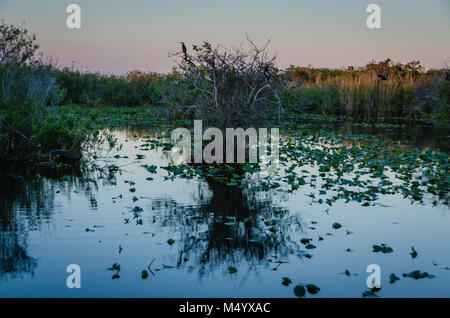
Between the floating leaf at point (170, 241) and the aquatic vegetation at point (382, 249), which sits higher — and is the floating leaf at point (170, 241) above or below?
above

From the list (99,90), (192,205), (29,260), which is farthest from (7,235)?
(99,90)

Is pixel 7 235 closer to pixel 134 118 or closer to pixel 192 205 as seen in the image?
pixel 192 205

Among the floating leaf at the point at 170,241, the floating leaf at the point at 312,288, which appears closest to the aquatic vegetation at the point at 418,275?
the floating leaf at the point at 312,288

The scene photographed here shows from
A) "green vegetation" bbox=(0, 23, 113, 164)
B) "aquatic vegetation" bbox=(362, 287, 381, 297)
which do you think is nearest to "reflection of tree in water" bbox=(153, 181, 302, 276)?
"aquatic vegetation" bbox=(362, 287, 381, 297)

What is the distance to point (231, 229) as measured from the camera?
5.17 meters

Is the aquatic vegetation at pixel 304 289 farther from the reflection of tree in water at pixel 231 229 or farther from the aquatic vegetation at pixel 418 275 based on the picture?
the aquatic vegetation at pixel 418 275

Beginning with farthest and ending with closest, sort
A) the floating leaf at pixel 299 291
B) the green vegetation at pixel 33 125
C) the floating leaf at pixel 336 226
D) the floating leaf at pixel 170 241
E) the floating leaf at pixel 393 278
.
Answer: the green vegetation at pixel 33 125, the floating leaf at pixel 336 226, the floating leaf at pixel 170 241, the floating leaf at pixel 393 278, the floating leaf at pixel 299 291

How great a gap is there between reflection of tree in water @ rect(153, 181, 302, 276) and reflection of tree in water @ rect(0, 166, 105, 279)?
148 cm

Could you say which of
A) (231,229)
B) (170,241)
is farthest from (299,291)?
(231,229)

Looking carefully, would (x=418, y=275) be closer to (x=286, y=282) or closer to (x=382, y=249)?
(x=382, y=249)

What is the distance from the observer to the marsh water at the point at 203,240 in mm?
3717

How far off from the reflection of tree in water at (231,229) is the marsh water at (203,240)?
1cm

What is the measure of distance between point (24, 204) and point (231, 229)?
303cm
